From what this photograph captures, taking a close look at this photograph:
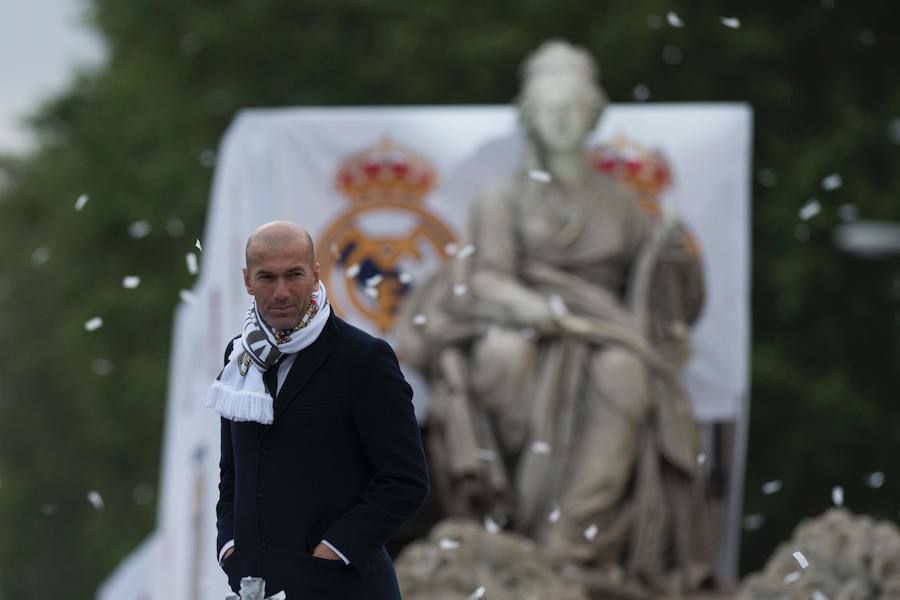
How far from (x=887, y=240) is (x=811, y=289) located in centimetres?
965

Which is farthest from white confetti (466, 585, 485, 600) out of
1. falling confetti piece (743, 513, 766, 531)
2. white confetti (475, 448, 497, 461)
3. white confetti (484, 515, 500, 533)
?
falling confetti piece (743, 513, 766, 531)

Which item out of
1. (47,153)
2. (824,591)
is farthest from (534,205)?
(47,153)

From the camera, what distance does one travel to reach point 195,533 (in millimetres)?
10867

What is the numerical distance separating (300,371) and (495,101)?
14979 millimetres

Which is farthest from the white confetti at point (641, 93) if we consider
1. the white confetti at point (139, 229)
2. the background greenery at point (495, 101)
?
the white confetti at point (139, 229)

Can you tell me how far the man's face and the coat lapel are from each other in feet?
0.36

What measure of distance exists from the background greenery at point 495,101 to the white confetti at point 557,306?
259 inches

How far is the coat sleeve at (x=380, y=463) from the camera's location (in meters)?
4.42

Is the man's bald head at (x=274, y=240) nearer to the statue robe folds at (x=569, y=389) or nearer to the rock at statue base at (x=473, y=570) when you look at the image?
the rock at statue base at (x=473, y=570)

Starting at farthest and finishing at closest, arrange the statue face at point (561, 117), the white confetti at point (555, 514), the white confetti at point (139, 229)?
1. the white confetti at point (139, 229)
2. the statue face at point (561, 117)
3. the white confetti at point (555, 514)

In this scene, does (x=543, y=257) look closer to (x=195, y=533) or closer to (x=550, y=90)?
(x=550, y=90)

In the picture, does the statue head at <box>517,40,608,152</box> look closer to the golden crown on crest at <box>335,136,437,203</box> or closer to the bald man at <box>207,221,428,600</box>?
the golden crown on crest at <box>335,136,437,203</box>

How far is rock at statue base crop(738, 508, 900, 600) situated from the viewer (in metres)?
8.15

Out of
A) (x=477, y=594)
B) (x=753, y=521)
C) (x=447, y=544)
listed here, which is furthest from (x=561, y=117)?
(x=753, y=521)
